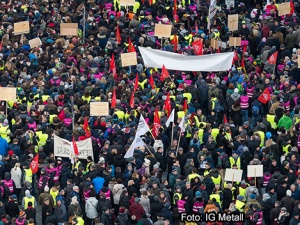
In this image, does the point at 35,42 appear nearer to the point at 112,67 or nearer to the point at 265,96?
the point at 112,67

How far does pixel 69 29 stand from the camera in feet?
170

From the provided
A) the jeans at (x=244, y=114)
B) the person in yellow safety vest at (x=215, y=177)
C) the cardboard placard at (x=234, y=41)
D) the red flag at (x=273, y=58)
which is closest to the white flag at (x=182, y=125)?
the person in yellow safety vest at (x=215, y=177)

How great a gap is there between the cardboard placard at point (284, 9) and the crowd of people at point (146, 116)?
362mm

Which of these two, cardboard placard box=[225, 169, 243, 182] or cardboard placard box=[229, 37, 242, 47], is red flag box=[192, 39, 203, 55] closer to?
cardboard placard box=[229, 37, 242, 47]

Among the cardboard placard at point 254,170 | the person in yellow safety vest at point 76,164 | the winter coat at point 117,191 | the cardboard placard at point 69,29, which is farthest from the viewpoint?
the cardboard placard at point 69,29

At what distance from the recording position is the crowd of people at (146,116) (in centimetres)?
3975

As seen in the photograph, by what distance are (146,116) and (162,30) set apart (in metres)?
6.87

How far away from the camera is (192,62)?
161ft

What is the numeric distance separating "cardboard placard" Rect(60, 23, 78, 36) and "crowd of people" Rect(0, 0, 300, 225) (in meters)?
0.35

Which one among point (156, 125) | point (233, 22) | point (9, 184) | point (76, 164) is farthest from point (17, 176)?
point (233, 22)

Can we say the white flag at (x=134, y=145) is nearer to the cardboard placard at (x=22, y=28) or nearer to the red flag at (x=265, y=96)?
the red flag at (x=265, y=96)

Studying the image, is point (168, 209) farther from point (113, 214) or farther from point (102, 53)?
point (102, 53)

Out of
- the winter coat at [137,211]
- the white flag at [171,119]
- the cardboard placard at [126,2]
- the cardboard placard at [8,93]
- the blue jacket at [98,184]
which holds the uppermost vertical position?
the cardboard placard at [126,2]

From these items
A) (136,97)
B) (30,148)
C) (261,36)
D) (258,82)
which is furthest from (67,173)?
(261,36)
